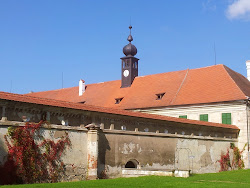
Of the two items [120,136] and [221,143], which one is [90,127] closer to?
[120,136]

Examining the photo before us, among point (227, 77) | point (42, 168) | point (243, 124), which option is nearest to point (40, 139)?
point (42, 168)

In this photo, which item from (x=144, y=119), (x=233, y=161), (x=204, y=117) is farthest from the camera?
(x=204, y=117)

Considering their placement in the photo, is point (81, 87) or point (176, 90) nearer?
point (176, 90)

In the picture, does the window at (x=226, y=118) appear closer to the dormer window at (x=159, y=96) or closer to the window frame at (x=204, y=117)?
the window frame at (x=204, y=117)

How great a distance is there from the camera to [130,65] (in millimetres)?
48500

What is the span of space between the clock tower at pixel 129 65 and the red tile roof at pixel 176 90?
2.64ft

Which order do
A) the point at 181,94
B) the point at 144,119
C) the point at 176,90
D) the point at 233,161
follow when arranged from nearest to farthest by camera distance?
the point at 144,119, the point at 233,161, the point at 181,94, the point at 176,90

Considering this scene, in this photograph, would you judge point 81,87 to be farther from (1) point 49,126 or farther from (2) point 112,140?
(1) point 49,126

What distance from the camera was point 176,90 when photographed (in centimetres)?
4125

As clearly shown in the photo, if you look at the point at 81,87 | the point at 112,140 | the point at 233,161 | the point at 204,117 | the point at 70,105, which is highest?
the point at 81,87

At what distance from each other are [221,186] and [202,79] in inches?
1019

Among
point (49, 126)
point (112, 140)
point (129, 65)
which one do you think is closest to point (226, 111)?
point (129, 65)

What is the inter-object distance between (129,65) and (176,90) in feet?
31.2

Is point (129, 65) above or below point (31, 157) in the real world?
above
